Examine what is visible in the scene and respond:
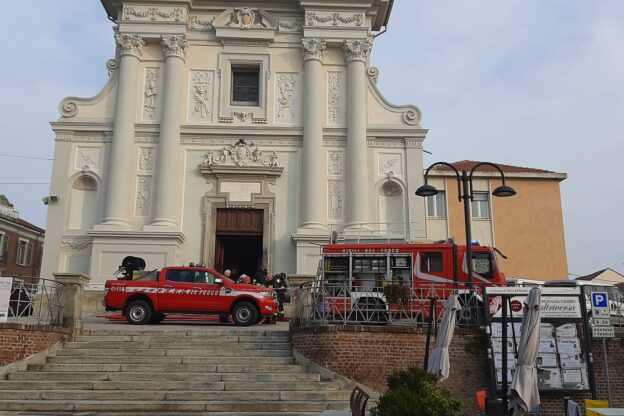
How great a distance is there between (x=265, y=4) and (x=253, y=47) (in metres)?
2.07

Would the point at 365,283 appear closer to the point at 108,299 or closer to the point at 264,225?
the point at 108,299

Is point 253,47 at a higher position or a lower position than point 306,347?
higher

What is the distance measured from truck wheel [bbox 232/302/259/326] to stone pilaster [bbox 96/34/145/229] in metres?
8.89

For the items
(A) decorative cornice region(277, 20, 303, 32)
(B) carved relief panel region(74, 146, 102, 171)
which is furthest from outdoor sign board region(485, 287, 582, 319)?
(B) carved relief panel region(74, 146, 102, 171)

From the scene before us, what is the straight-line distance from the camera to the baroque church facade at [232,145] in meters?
24.2

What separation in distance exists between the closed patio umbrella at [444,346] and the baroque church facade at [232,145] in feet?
40.9

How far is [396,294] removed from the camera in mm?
13773

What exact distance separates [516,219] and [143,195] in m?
21.5

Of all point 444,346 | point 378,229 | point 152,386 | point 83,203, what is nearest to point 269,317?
point 152,386

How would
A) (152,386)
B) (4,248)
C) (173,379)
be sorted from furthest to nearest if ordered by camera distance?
(4,248)
(173,379)
(152,386)

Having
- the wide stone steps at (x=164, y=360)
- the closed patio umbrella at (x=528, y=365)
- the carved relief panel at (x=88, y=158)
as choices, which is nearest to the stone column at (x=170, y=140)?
the carved relief panel at (x=88, y=158)

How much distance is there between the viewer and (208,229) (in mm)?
24438

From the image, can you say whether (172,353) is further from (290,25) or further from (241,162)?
(290,25)

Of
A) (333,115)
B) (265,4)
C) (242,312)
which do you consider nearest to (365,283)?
(242,312)
